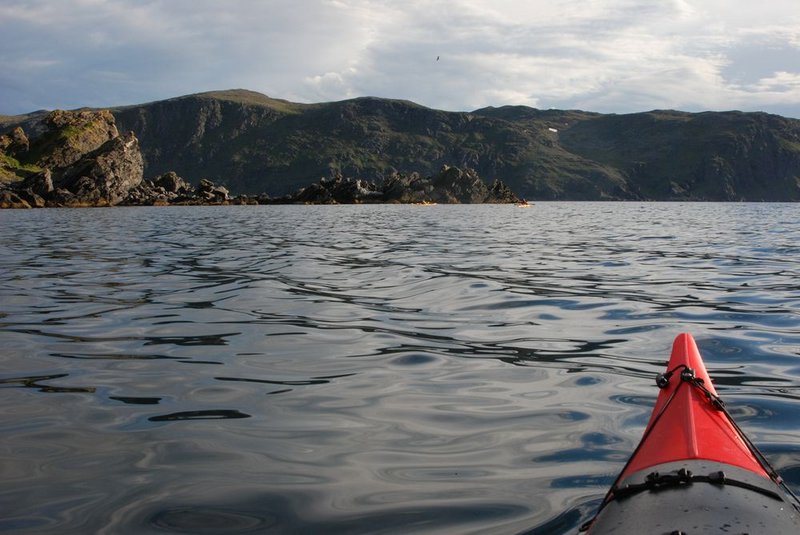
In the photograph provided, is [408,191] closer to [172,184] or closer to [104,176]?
[172,184]

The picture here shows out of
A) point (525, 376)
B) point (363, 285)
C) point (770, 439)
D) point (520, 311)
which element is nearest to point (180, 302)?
point (363, 285)

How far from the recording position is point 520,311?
32.8 feet

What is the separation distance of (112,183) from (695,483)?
103 meters

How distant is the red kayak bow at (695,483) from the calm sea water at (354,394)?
0.68 meters

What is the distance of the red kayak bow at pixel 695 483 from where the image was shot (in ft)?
8.07

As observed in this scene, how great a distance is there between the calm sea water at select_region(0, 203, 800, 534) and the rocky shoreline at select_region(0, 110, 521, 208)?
80051 millimetres


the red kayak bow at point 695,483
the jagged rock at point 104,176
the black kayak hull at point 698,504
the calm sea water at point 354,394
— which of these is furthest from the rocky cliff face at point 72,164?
the black kayak hull at point 698,504

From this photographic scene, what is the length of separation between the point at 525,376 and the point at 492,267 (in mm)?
9611

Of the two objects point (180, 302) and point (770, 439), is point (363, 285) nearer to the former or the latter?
point (180, 302)

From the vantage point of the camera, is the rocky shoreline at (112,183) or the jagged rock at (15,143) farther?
the jagged rock at (15,143)

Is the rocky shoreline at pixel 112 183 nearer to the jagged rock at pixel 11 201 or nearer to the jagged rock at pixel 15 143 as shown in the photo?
the jagged rock at pixel 15 143

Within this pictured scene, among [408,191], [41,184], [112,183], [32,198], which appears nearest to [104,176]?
[112,183]

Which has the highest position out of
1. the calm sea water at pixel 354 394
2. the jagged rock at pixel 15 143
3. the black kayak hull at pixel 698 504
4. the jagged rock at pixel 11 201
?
the jagged rock at pixel 15 143

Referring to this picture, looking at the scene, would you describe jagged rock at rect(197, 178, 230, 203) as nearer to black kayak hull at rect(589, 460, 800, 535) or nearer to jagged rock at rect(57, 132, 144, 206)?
jagged rock at rect(57, 132, 144, 206)
